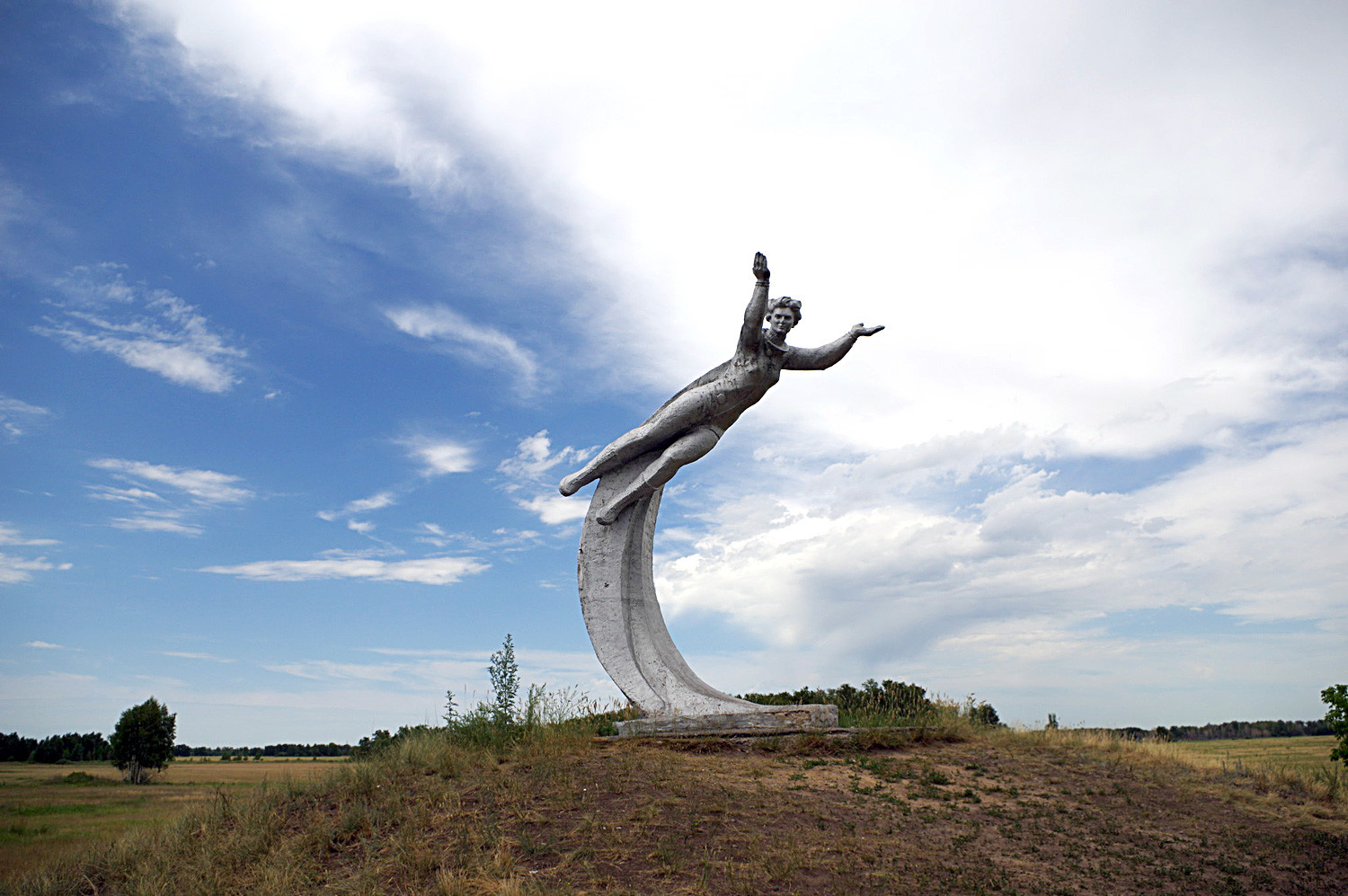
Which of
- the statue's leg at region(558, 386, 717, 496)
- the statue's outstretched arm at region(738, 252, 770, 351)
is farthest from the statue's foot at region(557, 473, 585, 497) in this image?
the statue's outstretched arm at region(738, 252, 770, 351)

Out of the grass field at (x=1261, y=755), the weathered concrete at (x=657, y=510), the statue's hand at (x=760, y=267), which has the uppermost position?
the statue's hand at (x=760, y=267)

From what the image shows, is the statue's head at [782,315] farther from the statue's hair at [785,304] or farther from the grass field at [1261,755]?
the grass field at [1261,755]

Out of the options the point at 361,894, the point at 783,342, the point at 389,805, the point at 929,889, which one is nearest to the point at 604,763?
the point at 389,805

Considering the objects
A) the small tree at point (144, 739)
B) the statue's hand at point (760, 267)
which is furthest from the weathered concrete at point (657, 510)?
the small tree at point (144, 739)

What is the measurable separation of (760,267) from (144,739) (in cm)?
1501

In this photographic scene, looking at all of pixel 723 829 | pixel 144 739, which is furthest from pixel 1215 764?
pixel 144 739

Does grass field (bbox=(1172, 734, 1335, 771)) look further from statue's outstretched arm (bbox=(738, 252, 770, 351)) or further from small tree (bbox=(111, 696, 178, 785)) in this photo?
small tree (bbox=(111, 696, 178, 785))

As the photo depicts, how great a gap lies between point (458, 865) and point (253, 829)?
2.52 metres

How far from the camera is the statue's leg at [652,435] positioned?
30.2 ft

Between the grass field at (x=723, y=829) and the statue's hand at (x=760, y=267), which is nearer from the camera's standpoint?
the grass field at (x=723, y=829)

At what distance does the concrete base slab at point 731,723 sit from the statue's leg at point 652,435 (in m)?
2.91

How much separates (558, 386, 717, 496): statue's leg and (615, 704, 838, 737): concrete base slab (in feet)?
9.56

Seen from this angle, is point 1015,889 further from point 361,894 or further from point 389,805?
point 389,805

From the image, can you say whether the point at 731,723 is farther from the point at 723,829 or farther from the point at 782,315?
the point at 782,315
